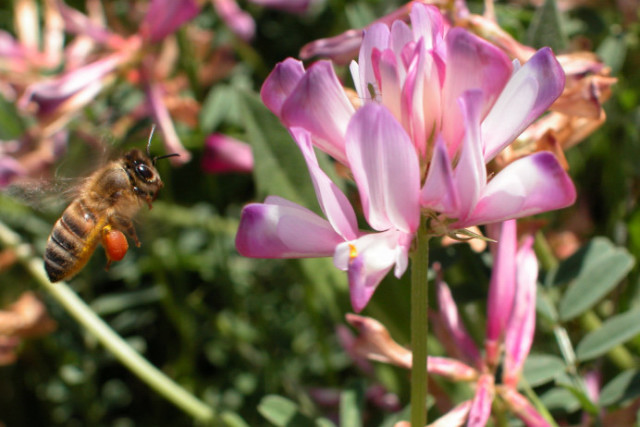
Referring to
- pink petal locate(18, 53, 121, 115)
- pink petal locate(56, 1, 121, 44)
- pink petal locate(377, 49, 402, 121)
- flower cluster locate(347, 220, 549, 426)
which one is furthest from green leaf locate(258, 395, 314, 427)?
pink petal locate(56, 1, 121, 44)

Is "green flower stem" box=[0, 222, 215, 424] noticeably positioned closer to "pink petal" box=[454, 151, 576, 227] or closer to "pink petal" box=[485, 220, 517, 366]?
"pink petal" box=[485, 220, 517, 366]

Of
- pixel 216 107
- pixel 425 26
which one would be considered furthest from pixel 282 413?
pixel 216 107

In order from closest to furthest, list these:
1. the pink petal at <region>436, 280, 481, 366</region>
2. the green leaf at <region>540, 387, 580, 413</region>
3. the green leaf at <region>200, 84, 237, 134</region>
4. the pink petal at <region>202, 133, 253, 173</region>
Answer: the pink petal at <region>436, 280, 481, 366</region>, the green leaf at <region>540, 387, 580, 413</region>, the pink petal at <region>202, 133, 253, 173</region>, the green leaf at <region>200, 84, 237, 134</region>

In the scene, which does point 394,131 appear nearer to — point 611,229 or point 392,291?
point 392,291

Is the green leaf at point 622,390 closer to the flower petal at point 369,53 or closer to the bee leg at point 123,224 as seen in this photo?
the flower petal at point 369,53

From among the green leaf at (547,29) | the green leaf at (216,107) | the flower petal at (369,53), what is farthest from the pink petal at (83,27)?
the flower petal at (369,53)

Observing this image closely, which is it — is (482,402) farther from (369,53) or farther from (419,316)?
(369,53)
